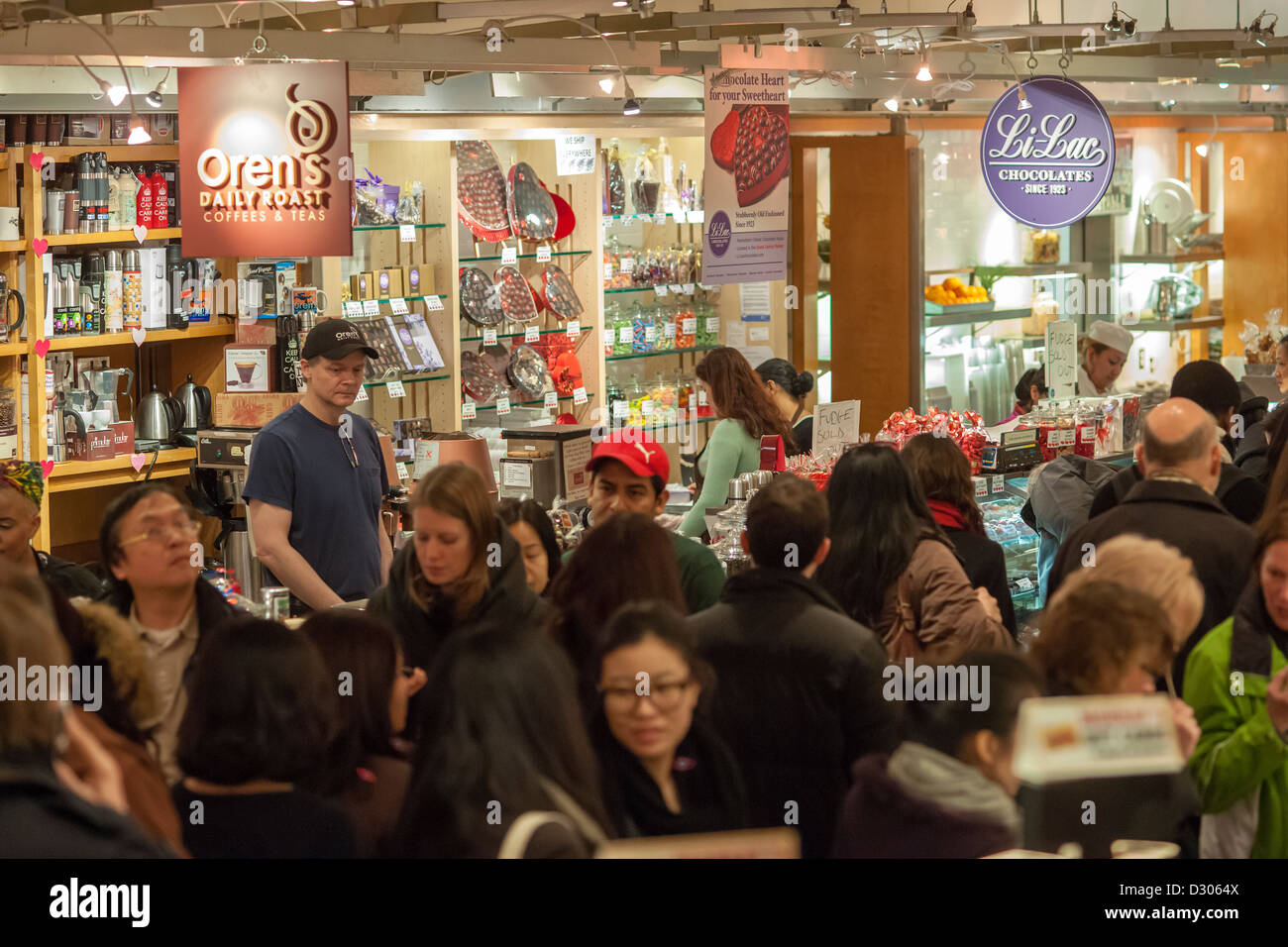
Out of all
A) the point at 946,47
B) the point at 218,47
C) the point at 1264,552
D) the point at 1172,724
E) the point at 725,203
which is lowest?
the point at 1172,724

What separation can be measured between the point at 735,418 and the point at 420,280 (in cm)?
238

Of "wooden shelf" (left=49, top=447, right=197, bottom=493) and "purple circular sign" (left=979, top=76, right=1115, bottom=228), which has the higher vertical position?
"purple circular sign" (left=979, top=76, right=1115, bottom=228)

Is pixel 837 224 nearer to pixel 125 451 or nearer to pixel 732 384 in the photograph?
pixel 732 384

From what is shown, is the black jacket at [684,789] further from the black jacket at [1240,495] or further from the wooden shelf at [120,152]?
the wooden shelf at [120,152]

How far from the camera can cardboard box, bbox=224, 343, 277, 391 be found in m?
7.06

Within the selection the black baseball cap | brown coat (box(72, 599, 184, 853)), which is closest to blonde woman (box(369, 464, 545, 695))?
brown coat (box(72, 599, 184, 853))

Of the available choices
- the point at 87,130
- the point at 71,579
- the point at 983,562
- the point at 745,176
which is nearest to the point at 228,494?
the point at 87,130

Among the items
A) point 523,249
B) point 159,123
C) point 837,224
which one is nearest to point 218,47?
point 159,123

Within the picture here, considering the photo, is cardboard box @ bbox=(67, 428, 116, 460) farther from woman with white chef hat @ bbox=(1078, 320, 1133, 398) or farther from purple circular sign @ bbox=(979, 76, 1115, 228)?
woman with white chef hat @ bbox=(1078, 320, 1133, 398)

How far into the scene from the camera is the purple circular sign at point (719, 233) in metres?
6.43

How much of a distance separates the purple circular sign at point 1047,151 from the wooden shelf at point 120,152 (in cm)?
373

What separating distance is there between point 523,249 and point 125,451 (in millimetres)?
2443

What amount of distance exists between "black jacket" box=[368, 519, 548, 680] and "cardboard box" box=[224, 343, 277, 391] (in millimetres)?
3874

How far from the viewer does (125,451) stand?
23.5 feet
